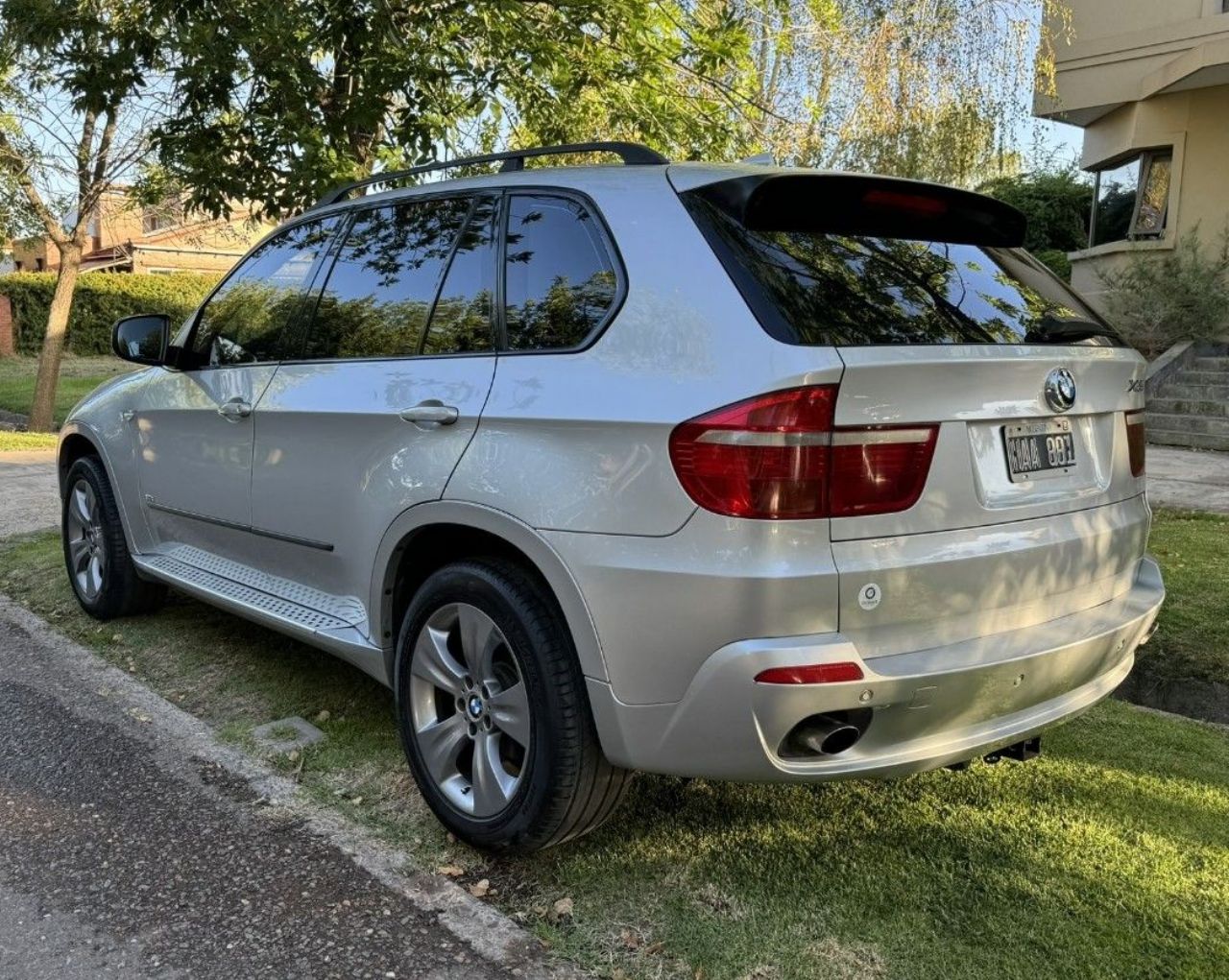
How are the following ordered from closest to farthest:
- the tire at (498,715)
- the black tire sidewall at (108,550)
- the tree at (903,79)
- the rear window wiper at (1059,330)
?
the tire at (498,715) → the rear window wiper at (1059,330) → the black tire sidewall at (108,550) → the tree at (903,79)

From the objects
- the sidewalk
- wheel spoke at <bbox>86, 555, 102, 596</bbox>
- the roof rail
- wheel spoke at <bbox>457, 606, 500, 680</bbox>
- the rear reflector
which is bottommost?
the sidewalk

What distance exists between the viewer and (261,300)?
413 centimetres

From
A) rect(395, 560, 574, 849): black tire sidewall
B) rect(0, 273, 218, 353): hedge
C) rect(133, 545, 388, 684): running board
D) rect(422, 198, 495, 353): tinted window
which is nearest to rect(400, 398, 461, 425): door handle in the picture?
rect(422, 198, 495, 353): tinted window

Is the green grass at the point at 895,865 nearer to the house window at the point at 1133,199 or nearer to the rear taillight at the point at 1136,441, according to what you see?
the rear taillight at the point at 1136,441

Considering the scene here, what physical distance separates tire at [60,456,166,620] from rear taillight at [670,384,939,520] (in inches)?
137

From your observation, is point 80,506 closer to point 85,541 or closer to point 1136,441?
point 85,541

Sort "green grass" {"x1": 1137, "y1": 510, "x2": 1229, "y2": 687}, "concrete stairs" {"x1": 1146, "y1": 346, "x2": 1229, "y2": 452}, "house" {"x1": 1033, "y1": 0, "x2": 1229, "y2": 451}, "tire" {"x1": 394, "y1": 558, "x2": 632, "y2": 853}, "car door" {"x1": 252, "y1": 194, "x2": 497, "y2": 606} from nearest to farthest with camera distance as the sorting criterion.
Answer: "tire" {"x1": 394, "y1": 558, "x2": 632, "y2": 853} < "car door" {"x1": 252, "y1": 194, "x2": 497, "y2": 606} < "green grass" {"x1": 1137, "y1": 510, "x2": 1229, "y2": 687} < "concrete stairs" {"x1": 1146, "y1": 346, "x2": 1229, "y2": 452} < "house" {"x1": 1033, "y1": 0, "x2": 1229, "y2": 451}

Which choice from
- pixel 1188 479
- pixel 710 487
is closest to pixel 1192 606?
pixel 710 487

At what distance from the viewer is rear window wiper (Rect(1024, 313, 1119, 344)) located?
109 inches

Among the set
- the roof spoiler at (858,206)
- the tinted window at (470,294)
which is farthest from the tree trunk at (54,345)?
the roof spoiler at (858,206)

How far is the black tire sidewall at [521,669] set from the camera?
263 centimetres

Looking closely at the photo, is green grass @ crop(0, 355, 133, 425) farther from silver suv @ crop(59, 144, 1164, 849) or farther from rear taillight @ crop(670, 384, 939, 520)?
rear taillight @ crop(670, 384, 939, 520)

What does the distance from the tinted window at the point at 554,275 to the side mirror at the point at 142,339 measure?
82.7 inches

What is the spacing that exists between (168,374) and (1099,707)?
394 cm
